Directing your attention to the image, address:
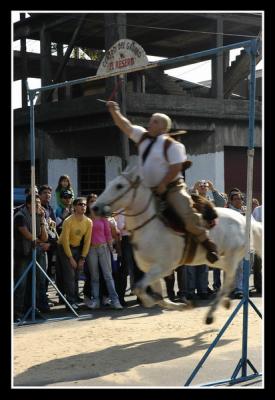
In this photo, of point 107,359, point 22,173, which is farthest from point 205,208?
point 22,173

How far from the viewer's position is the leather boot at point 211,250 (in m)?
4.84

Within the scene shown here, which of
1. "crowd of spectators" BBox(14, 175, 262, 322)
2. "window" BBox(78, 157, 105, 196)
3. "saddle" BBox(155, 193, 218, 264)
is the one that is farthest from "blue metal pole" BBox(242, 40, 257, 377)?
"window" BBox(78, 157, 105, 196)

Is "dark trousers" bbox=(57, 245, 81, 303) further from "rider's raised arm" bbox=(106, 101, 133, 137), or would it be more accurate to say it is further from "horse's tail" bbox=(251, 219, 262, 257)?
"rider's raised arm" bbox=(106, 101, 133, 137)

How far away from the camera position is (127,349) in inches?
271

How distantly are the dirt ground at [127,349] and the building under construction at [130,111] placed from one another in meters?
6.38

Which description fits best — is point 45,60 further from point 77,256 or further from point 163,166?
point 163,166

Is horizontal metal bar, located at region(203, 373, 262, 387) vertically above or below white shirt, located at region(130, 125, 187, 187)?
below

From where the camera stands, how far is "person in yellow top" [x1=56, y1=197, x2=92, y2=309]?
8.80m

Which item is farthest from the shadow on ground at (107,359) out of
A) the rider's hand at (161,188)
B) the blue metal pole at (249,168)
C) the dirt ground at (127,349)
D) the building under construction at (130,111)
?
the building under construction at (130,111)

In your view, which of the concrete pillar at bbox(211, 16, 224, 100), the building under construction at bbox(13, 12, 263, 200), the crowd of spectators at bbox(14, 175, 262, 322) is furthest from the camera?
the concrete pillar at bbox(211, 16, 224, 100)

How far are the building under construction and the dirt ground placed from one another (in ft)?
20.9
